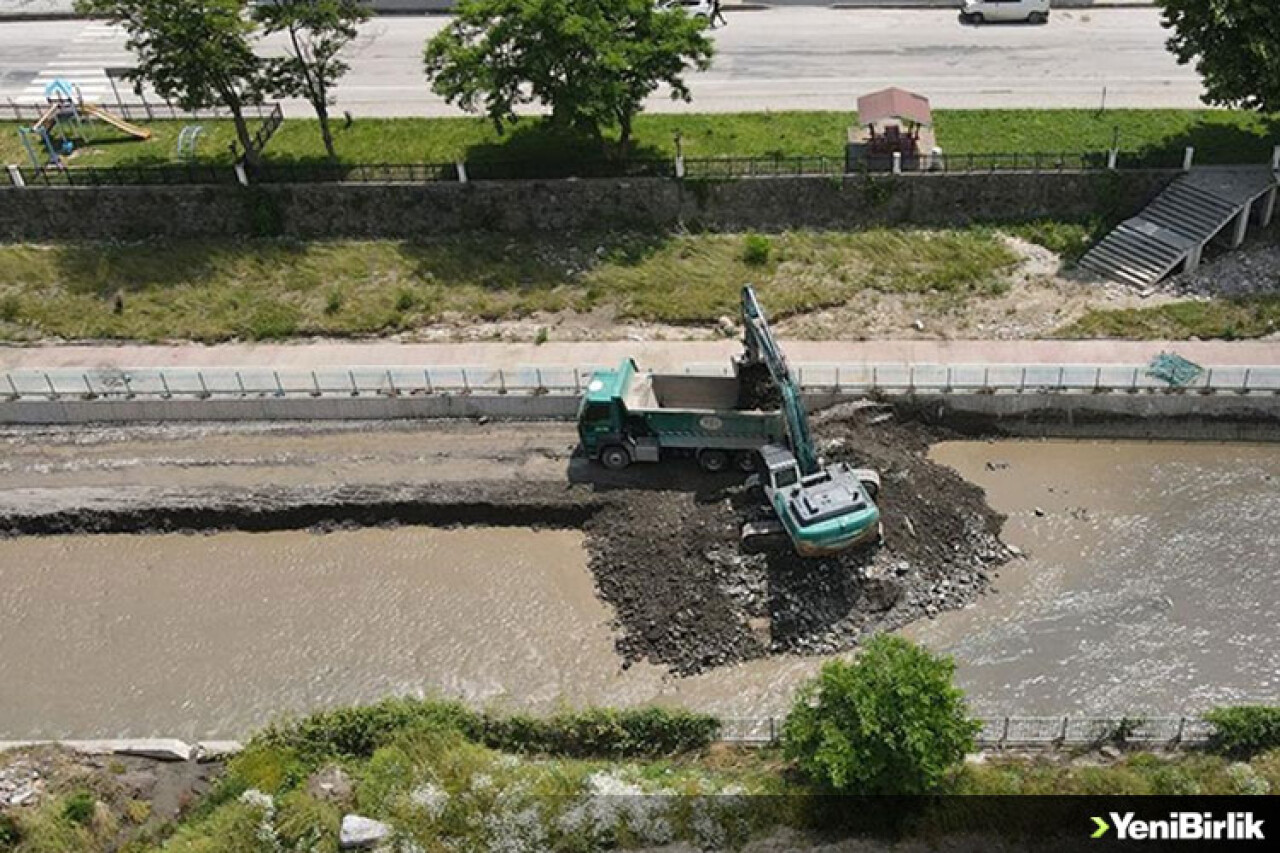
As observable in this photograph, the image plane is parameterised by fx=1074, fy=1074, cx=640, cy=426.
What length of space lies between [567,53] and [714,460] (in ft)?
50.9

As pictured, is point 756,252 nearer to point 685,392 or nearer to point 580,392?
point 685,392

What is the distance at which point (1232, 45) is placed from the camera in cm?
3525

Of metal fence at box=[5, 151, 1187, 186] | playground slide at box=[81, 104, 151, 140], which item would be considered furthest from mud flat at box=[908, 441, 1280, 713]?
playground slide at box=[81, 104, 151, 140]

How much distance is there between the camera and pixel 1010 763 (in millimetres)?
22844

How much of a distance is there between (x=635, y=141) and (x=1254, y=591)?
26737 millimetres

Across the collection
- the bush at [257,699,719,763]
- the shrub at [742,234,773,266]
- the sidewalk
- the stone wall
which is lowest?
the bush at [257,699,719,763]

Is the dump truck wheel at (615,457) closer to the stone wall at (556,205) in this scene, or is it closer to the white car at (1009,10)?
the stone wall at (556,205)

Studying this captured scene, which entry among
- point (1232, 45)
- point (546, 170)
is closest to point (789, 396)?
point (546, 170)

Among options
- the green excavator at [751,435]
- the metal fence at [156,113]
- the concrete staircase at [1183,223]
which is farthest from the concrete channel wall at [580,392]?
the metal fence at [156,113]

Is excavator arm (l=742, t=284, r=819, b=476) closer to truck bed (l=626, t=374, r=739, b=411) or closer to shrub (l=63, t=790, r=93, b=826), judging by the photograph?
truck bed (l=626, t=374, r=739, b=411)

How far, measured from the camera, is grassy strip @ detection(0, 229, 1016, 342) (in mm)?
37406

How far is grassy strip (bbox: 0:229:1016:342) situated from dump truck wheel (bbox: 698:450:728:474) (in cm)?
753

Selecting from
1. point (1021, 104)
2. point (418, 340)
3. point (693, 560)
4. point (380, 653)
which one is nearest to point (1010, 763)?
point (693, 560)

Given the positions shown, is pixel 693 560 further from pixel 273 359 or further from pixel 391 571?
pixel 273 359
